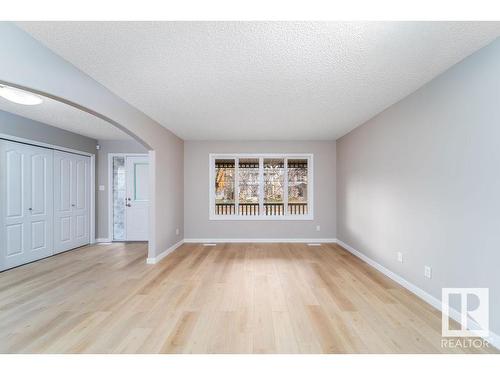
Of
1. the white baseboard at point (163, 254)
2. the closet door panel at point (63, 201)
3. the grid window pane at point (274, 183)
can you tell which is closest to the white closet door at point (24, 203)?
the closet door panel at point (63, 201)

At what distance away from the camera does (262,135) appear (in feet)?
17.3

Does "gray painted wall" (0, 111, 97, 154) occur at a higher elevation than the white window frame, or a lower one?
higher

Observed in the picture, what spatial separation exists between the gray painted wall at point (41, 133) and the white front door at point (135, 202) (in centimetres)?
94

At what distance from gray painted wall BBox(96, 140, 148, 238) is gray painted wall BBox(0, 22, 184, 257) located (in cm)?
136

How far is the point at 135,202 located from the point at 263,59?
4916mm

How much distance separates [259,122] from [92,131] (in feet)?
11.7

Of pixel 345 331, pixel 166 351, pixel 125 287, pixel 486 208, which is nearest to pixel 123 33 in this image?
pixel 166 351

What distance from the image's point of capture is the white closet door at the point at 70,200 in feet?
15.6

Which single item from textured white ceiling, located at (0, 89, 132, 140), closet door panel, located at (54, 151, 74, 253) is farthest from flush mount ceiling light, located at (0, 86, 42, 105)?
closet door panel, located at (54, 151, 74, 253)

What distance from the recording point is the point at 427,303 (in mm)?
2652

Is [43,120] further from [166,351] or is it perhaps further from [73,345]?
[166,351]

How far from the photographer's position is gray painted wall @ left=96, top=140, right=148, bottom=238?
5.77 m

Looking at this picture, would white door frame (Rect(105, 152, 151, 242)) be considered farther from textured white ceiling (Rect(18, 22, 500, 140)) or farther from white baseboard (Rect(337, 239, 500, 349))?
white baseboard (Rect(337, 239, 500, 349))

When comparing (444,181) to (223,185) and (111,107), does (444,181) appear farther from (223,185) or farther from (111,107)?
(223,185)
